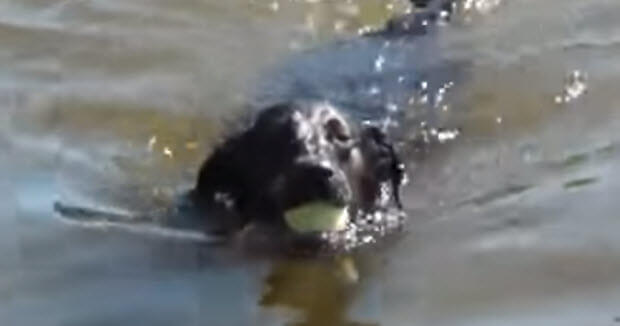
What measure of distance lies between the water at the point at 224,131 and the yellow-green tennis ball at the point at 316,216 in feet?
0.57

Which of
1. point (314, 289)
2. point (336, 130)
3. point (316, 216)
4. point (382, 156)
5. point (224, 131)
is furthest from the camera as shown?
point (224, 131)

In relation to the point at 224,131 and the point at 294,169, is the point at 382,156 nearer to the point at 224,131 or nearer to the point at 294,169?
the point at 294,169

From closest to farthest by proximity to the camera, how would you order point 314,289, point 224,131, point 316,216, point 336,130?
point 314,289 < point 316,216 < point 336,130 < point 224,131

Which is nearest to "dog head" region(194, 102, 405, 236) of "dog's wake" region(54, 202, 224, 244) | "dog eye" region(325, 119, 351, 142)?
"dog eye" region(325, 119, 351, 142)

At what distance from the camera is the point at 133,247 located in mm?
5973

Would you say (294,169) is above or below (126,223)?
below

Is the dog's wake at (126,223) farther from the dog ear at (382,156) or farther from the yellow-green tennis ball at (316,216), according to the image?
the dog ear at (382,156)

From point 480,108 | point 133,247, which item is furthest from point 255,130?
point 480,108

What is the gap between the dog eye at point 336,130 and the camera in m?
5.97

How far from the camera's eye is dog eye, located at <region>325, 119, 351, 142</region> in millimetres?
5973

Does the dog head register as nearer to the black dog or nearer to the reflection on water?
the black dog

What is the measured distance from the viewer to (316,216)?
18.5 feet

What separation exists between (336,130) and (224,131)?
56.0 inches

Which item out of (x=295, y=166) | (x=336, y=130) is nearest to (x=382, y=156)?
(x=336, y=130)
